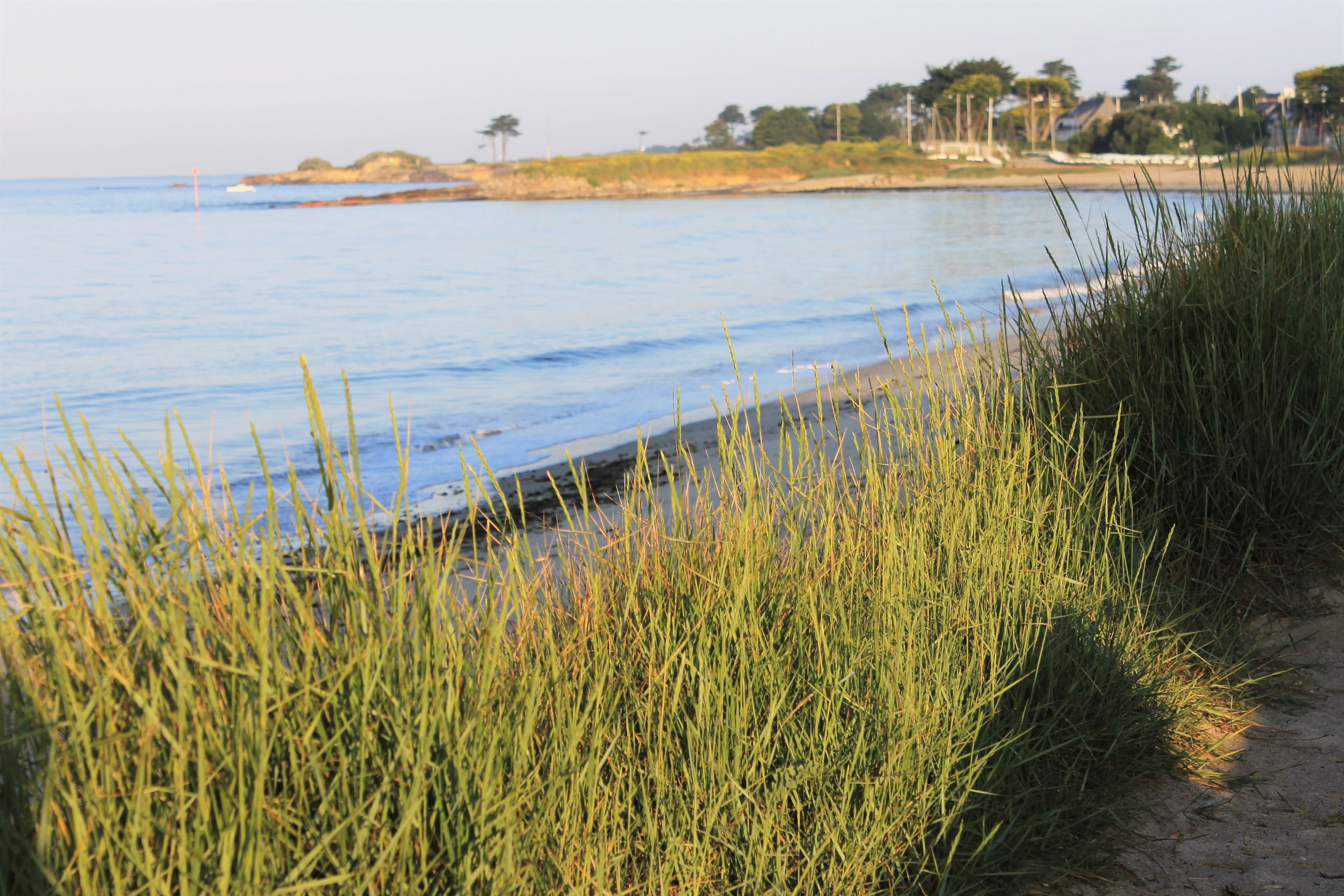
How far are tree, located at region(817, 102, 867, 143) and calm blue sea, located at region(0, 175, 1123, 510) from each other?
73517 mm

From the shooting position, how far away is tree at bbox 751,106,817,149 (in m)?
108

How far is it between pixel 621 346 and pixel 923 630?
12714 mm

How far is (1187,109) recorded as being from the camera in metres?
68.9

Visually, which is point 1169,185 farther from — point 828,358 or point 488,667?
point 488,667

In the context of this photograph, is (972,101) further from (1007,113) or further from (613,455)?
(613,455)

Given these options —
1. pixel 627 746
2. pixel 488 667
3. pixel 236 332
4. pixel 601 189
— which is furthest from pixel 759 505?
pixel 601 189

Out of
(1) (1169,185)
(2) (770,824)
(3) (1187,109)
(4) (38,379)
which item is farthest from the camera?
(3) (1187,109)

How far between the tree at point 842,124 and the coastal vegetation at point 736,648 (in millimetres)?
112270

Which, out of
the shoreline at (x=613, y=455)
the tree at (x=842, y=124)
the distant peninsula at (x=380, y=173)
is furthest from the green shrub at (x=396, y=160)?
the shoreline at (x=613, y=455)

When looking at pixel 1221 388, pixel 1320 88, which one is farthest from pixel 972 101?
pixel 1221 388

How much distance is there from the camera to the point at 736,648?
6.34 ft

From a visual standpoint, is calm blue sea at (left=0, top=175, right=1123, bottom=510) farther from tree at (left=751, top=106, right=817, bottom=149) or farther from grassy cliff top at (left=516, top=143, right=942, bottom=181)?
tree at (left=751, top=106, right=817, bottom=149)

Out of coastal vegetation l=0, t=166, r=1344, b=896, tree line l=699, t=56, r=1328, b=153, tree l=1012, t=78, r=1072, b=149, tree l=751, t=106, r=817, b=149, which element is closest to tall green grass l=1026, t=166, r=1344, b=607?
coastal vegetation l=0, t=166, r=1344, b=896

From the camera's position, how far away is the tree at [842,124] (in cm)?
10975
